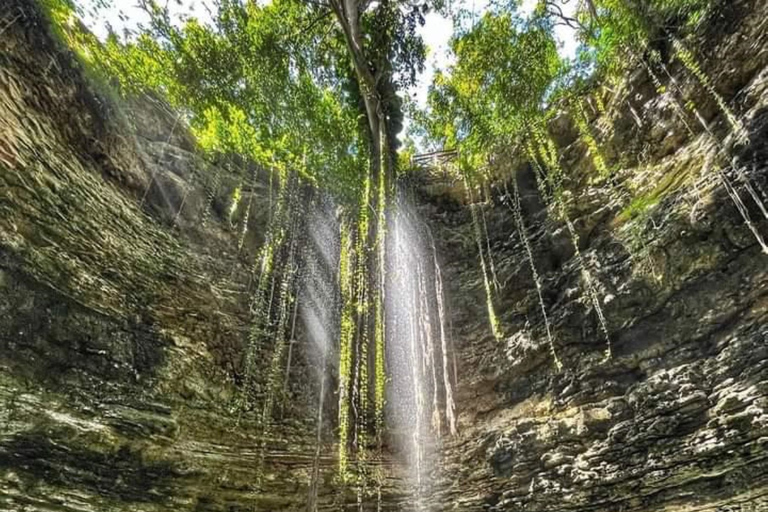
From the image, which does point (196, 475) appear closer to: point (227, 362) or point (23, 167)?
point (227, 362)

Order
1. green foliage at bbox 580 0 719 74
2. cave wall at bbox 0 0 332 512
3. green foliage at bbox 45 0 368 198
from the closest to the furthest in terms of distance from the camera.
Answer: cave wall at bbox 0 0 332 512
green foliage at bbox 580 0 719 74
green foliage at bbox 45 0 368 198

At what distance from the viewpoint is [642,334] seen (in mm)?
4164

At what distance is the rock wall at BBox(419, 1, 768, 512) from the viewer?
340 cm

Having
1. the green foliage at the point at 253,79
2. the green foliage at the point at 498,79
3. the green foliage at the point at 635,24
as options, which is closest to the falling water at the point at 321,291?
the green foliage at the point at 253,79

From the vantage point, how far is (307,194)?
22.5ft

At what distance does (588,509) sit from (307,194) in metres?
5.50

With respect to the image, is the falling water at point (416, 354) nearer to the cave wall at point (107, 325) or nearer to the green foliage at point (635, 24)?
the cave wall at point (107, 325)

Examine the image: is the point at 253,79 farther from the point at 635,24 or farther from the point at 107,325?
the point at 635,24

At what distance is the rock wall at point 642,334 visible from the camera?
3404mm

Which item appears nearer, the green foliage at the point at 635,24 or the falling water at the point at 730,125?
the falling water at the point at 730,125

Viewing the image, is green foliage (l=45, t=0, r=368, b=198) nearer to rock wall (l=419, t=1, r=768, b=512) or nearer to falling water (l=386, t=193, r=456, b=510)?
falling water (l=386, t=193, r=456, b=510)

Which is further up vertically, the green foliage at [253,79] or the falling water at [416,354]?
the green foliage at [253,79]

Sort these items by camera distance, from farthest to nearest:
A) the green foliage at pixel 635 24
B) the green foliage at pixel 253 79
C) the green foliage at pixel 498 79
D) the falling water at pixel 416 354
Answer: the green foliage at pixel 498 79
the green foliage at pixel 253 79
the falling water at pixel 416 354
the green foliage at pixel 635 24

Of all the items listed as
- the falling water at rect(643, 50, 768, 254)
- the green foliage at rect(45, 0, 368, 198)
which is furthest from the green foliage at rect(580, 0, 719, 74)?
the green foliage at rect(45, 0, 368, 198)
